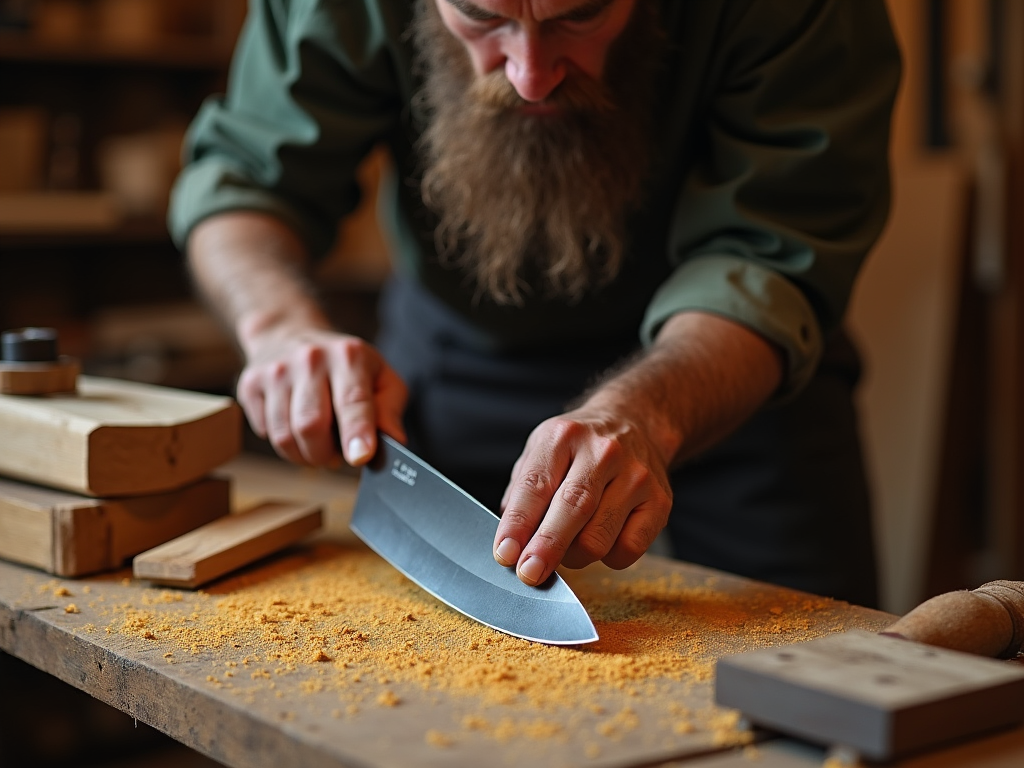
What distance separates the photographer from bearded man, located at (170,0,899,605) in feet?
3.74

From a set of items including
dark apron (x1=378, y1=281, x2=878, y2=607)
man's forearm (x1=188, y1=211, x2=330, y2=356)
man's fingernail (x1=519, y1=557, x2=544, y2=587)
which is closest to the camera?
man's fingernail (x1=519, y1=557, x2=544, y2=587)

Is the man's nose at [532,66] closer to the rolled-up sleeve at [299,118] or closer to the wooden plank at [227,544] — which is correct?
the rolled-up sleeve at [299,118]

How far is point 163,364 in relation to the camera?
2760 mm

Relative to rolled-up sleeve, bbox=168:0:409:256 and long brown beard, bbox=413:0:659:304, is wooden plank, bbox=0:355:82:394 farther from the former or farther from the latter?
long brown beard, bbox=413:0:659:304

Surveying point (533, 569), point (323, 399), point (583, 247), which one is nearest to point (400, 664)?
point (533, 569)

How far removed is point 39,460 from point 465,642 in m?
0.53

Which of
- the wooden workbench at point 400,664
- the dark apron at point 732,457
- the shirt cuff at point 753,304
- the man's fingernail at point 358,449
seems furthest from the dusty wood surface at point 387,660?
the dark apron at point 732,457

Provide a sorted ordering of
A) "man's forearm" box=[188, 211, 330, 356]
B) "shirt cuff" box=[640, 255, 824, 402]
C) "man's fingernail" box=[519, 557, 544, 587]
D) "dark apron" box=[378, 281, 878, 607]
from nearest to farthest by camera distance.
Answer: "man's fingernail" box=[519, 557, 544, 587], "shirt cuff" box=[640, 255, 824, 402], "man's forearm" box=[188, 211, 330, 356], "dark apron" box=[378, 281, 878, 607]

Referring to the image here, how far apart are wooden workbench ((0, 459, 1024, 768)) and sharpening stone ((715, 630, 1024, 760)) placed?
0.08ft

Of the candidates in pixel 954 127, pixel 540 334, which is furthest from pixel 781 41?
pixel 954 127

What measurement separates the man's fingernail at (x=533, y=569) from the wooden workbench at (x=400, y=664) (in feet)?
0.17

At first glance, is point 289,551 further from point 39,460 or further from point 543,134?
point 543,134

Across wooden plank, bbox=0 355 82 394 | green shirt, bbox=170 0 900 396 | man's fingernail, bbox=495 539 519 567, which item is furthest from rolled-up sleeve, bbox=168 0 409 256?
man's fingernail, bbox=495 539 519 567

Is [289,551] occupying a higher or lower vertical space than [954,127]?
lower
